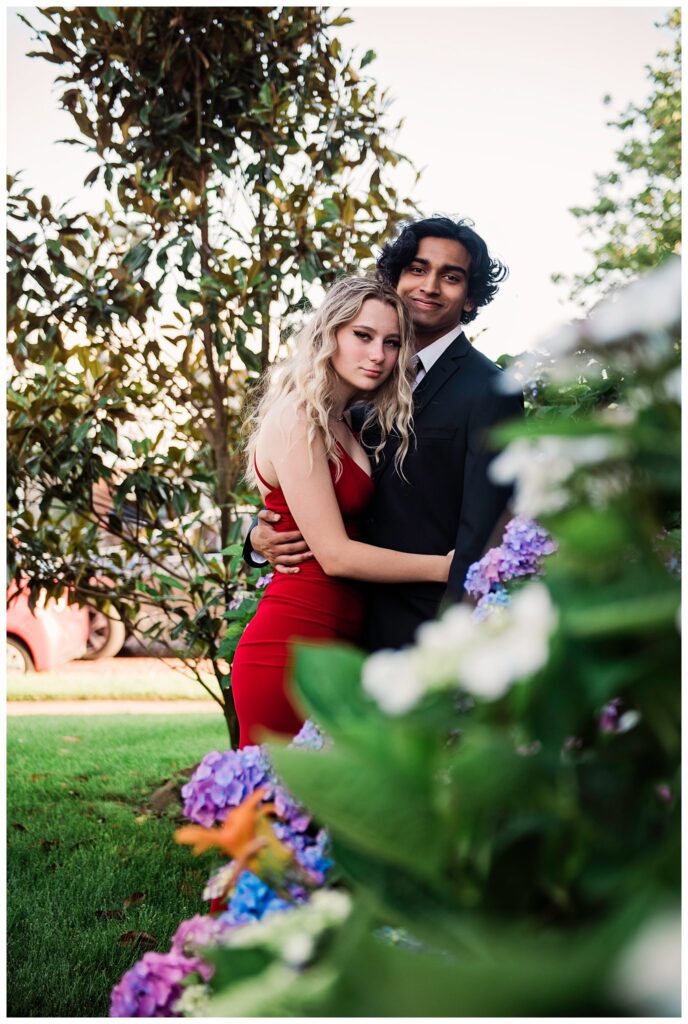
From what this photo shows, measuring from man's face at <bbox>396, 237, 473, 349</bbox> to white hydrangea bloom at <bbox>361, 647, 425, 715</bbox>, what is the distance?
199 centimetres

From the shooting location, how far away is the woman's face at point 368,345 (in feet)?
7.64

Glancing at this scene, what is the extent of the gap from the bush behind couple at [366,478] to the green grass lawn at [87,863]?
1194mm

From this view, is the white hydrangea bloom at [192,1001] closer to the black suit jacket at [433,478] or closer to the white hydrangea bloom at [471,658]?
the white hydrangea bloom at [471,658]

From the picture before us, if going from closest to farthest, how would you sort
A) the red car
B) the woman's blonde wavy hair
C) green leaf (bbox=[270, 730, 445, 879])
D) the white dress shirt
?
green leaf (bbox=[270, 730, 445, 879]), the woman's blonde wavy hair, the white dress shirt, the red car

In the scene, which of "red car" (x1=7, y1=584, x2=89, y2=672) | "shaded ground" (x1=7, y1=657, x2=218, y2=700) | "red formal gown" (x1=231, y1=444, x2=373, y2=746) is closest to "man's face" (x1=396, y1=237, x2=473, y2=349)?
"red formal gown" (x1=231, y1=444, x2=373, y2=746)

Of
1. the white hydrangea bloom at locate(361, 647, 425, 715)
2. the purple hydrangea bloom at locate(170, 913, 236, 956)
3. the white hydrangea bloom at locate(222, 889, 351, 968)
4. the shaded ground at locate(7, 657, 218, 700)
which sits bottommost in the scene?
the shaded ground at locate(7, 657, 218, 700)

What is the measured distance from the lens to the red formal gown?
223 centimetres

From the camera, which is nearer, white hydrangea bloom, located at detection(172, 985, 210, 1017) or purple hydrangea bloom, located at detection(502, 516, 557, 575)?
white hydrangea bloom, located at detection(172, 985, 210, 1017)

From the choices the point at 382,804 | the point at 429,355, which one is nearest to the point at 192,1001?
the point at 382,804

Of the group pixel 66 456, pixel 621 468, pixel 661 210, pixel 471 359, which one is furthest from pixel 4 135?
pixel 661 210

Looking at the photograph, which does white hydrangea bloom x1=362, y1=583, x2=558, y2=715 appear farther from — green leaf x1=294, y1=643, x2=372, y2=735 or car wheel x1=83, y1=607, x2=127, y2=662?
car wheel x1=83, y1=607, x2=127, y2=662

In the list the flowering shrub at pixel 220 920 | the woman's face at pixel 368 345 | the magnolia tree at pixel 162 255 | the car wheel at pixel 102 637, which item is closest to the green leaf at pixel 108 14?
the magnolia tree at pixel 162 255

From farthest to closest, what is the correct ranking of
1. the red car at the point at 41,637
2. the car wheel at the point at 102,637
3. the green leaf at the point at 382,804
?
the car wheel at the point at 102,637 < the red car at the point at 41,637 < the green leaf at the point at 382,804

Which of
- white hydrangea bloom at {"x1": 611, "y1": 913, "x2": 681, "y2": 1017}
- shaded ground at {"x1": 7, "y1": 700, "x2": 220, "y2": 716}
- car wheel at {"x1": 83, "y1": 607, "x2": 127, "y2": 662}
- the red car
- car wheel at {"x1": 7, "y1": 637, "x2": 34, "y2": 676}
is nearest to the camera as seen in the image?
white hydrangea bloom at {"x1": 611, "y1": 913, "x2": 681, "y2": 1017}
